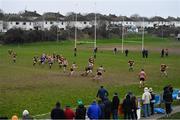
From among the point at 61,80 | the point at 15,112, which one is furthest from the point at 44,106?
the point at 61,80

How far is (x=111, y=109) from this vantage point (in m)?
19.1

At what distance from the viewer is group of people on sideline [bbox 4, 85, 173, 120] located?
54.9 ft

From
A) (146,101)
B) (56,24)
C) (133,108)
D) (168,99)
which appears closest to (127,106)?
(133,108)

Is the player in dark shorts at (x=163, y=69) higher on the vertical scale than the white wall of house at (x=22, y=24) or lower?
lower

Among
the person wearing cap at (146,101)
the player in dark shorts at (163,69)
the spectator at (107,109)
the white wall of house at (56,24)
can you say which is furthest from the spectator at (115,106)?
the white wall of house at (56,24)

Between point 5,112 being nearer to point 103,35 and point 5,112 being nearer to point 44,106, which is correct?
point 44,106

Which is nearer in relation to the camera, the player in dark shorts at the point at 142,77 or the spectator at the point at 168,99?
the spectator at the point at 168,99

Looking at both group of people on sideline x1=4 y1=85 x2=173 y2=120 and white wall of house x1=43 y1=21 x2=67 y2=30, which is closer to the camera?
Result: group of people on sideline x1=4 y1=85 x2=173 y2=120

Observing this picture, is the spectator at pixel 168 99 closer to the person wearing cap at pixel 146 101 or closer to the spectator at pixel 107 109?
the person wearing cap at pixel 146 101

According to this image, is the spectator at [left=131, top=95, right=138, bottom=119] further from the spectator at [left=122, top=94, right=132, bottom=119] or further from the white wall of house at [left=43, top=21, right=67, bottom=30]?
the white wall of house at [left=43, top=21, right=67, bottom=30]

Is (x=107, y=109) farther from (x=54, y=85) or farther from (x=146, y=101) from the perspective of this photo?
(x=54, y=85)

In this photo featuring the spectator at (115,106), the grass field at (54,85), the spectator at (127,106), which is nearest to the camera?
the spectator at (127,106)

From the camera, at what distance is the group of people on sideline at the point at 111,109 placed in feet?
54.9

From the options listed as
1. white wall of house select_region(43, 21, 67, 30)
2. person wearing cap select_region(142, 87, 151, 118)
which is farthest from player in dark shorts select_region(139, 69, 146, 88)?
white wall of house select_region(43, 21, 67, 30)
